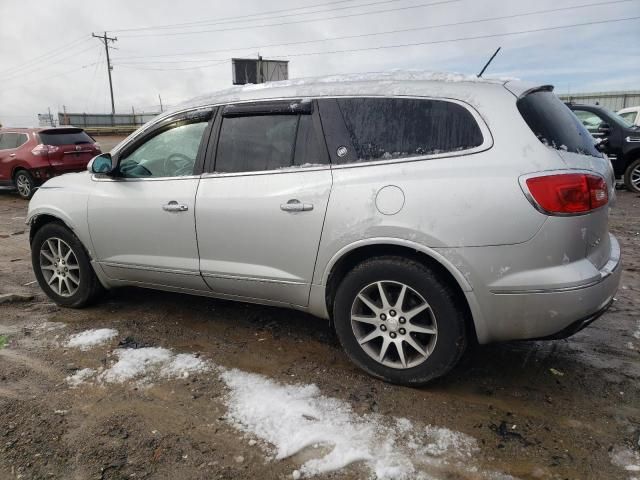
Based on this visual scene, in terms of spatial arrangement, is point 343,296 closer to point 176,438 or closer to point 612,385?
point 176,438

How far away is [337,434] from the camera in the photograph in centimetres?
257

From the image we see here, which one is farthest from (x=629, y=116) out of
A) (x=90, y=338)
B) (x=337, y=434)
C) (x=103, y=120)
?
(x=103, y=120)

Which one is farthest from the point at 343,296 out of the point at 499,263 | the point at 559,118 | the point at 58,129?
the point at 58,129

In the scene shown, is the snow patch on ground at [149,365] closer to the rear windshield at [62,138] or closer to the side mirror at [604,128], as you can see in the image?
the side mirror at [604,128]

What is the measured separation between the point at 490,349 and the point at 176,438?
6.91ft

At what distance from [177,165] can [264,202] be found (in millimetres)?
911

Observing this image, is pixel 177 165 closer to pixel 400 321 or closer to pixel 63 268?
pixel 63 268

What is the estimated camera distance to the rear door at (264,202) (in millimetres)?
3102

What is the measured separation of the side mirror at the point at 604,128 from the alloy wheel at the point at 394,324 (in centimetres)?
851

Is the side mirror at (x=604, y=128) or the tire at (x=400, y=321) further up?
the side mirror at (x=604, y=128)

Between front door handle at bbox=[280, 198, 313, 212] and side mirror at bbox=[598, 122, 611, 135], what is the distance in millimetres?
8589

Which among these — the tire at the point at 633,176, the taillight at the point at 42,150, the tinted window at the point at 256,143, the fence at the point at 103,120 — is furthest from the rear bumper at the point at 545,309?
the fence at the point at 103,120

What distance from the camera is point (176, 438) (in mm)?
2594

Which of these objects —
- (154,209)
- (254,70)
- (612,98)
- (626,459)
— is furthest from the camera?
(254,70)
